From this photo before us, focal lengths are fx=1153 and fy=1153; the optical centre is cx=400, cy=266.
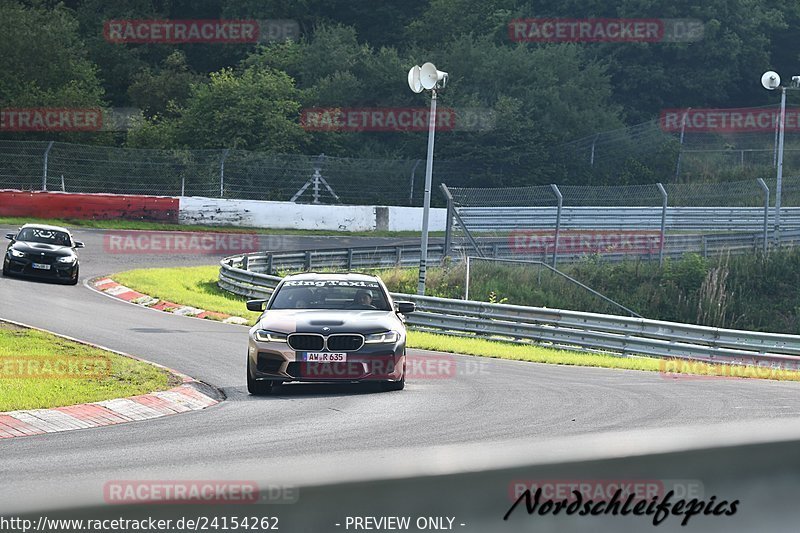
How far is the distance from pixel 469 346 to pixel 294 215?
903 inches

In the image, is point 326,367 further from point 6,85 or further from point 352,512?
point 6,85

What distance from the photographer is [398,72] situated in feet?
186

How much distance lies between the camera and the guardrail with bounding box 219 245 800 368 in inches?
807

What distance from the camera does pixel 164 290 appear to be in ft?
88.7

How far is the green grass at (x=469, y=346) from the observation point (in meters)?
19.0

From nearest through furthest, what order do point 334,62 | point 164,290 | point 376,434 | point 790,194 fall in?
point 376,434 → point 164,290 → point 790,194 → point 334,62

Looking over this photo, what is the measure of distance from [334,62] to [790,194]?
23686 mm

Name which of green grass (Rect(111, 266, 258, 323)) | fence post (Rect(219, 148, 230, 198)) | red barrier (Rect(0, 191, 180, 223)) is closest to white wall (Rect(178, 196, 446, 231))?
fence post (Rect(219, 148, 230, 198))

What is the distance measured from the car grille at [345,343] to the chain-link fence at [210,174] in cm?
2926

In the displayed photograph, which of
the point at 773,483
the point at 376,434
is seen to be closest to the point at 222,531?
the point at 773,483

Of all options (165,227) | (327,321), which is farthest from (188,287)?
(327,321)

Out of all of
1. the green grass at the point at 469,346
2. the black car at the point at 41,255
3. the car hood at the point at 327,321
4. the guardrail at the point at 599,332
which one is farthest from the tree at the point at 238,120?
the car hood at the point at 327,321

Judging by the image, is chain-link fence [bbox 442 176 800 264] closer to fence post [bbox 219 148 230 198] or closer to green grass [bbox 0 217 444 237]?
green grass [bbox 0 217 444 237]

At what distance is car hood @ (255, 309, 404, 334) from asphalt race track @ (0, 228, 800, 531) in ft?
2.46
